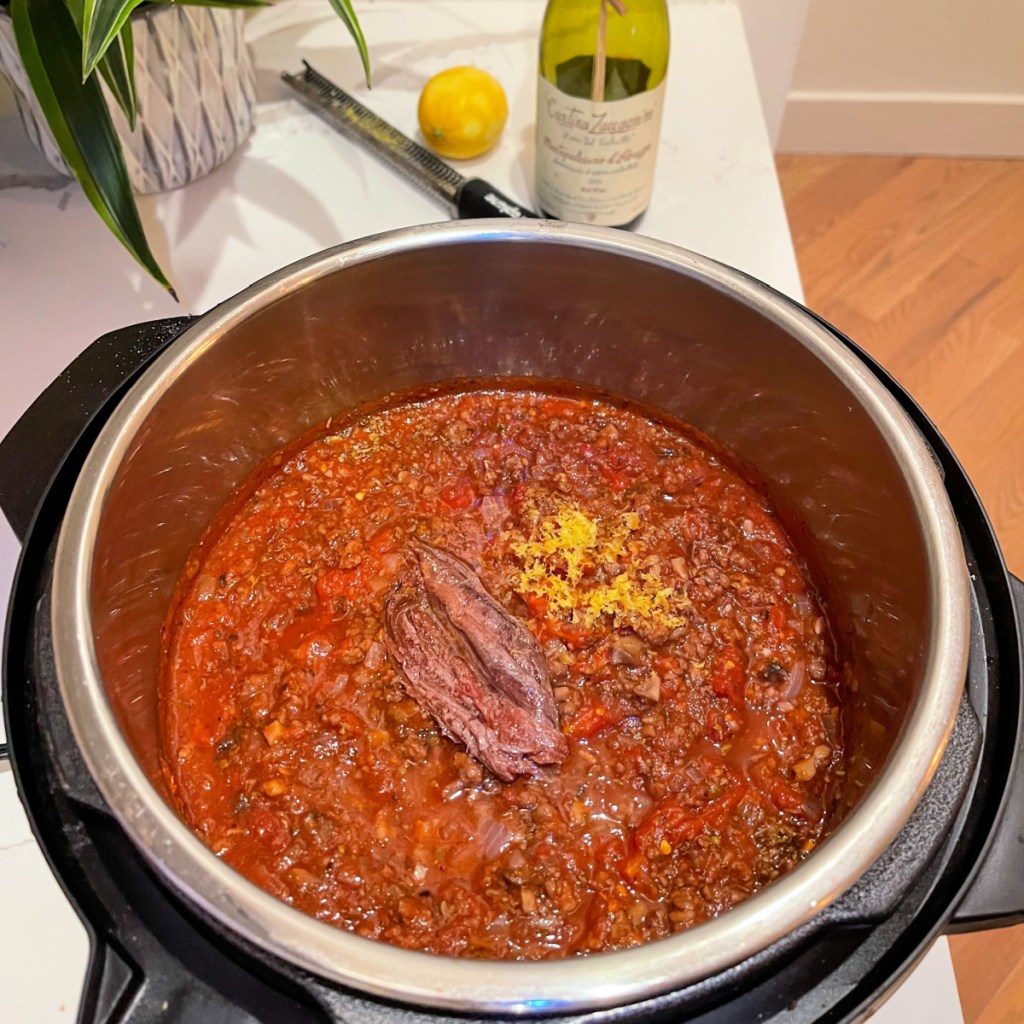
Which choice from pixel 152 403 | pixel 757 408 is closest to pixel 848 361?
pixel 757 408

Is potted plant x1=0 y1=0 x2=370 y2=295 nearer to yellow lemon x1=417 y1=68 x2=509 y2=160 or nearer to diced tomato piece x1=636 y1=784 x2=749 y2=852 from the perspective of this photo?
yellow lemon x1=417 y1=68 x2=509 y2=160

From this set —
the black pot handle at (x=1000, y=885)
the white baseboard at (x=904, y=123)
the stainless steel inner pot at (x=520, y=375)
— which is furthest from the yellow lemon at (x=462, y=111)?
the white baseboard at (x=904, y=123)

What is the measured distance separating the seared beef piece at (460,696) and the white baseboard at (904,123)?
2363 mm

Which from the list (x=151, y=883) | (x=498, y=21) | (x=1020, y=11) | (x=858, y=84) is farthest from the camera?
(x=858, y=84)

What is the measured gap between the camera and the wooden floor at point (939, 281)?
2293 mm

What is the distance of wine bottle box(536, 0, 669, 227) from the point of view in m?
1.23

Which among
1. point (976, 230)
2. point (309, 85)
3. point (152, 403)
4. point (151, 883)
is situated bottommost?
point (976, 230)

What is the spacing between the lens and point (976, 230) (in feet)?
8.70

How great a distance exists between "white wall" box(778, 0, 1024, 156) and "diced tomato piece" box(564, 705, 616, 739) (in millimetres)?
2307

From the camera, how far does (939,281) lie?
2.54 meters

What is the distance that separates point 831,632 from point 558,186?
738mm

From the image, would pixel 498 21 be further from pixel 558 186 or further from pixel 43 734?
pixel 43 734

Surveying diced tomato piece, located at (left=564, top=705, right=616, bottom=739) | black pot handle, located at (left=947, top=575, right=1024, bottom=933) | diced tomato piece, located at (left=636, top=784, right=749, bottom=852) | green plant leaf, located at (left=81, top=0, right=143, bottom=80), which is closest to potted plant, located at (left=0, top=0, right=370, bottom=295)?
green plant leaf, located at (left=81, top=0, right=143, bottom=80)

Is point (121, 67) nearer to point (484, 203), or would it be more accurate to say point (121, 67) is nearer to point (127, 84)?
point (127, 84)
